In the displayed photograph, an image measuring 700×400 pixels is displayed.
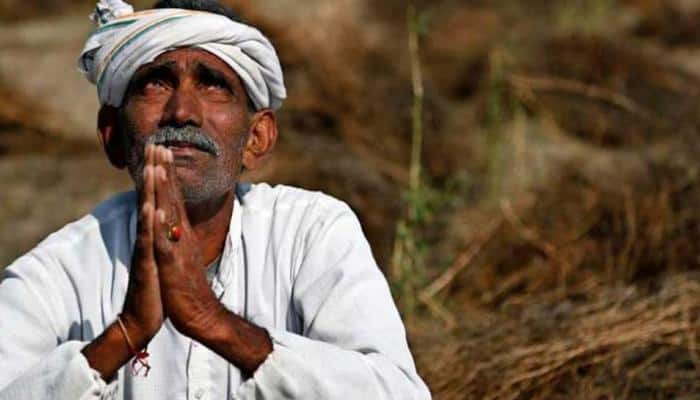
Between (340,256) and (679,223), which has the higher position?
(340,256)

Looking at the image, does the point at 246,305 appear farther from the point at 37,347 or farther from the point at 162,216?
the point at 162,216

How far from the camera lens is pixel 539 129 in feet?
29.9

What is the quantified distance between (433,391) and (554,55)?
5.52 meters

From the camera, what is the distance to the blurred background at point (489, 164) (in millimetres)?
5121

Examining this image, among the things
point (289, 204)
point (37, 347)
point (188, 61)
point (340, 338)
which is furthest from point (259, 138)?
point (37, 347)

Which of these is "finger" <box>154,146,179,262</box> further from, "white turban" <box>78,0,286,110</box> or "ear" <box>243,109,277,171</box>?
"ear" <box>243,109,277,171</box>

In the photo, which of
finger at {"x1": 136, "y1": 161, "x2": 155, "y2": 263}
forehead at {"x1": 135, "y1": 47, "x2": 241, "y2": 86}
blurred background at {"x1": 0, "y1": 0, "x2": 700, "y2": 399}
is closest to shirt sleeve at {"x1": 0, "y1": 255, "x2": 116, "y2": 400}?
finger at {"x1": 136, "y1": 161, "x2": 155, "y2": 263}

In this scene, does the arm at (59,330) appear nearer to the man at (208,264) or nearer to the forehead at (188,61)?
the man at (208,264)

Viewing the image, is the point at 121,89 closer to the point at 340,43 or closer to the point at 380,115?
Answer: the point at 380,115

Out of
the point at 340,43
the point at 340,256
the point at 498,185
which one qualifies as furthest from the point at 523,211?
the point at 340,256

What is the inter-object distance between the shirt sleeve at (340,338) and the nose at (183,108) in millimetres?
393

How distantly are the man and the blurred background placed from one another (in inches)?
53.4

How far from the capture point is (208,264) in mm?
3682

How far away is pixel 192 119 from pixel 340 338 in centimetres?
59
